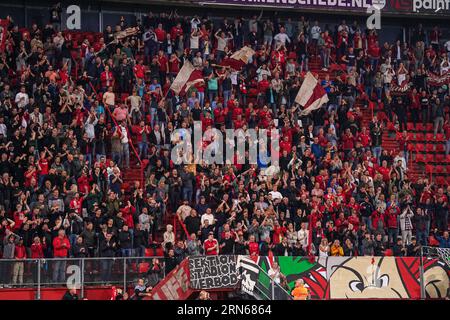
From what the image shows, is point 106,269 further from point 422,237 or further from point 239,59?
point 239,59

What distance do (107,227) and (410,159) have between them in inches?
485

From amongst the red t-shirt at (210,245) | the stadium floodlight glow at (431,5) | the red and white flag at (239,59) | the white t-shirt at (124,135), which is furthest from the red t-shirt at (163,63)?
the stadium floodlight glow at (431,5)

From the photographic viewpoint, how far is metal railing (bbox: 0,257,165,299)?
19.2 meters

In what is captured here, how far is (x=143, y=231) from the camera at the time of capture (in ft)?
74.8

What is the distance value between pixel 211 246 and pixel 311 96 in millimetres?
8421

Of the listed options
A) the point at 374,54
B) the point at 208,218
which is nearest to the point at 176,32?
the point at 374,54

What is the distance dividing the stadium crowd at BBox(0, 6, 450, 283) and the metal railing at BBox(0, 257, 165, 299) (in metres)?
0.24

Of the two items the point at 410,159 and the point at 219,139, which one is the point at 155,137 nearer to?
the point at 219,139

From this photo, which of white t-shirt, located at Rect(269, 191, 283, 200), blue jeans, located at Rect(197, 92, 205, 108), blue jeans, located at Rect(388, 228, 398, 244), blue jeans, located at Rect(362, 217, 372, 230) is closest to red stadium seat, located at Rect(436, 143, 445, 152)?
blue jeans, located at Rect(388, 228, 398, 244)

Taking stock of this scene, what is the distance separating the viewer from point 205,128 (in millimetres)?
26547

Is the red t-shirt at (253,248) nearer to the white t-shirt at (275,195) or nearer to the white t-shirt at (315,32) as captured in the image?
the white t-shirt at (275,195)

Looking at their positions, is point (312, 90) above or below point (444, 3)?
below
